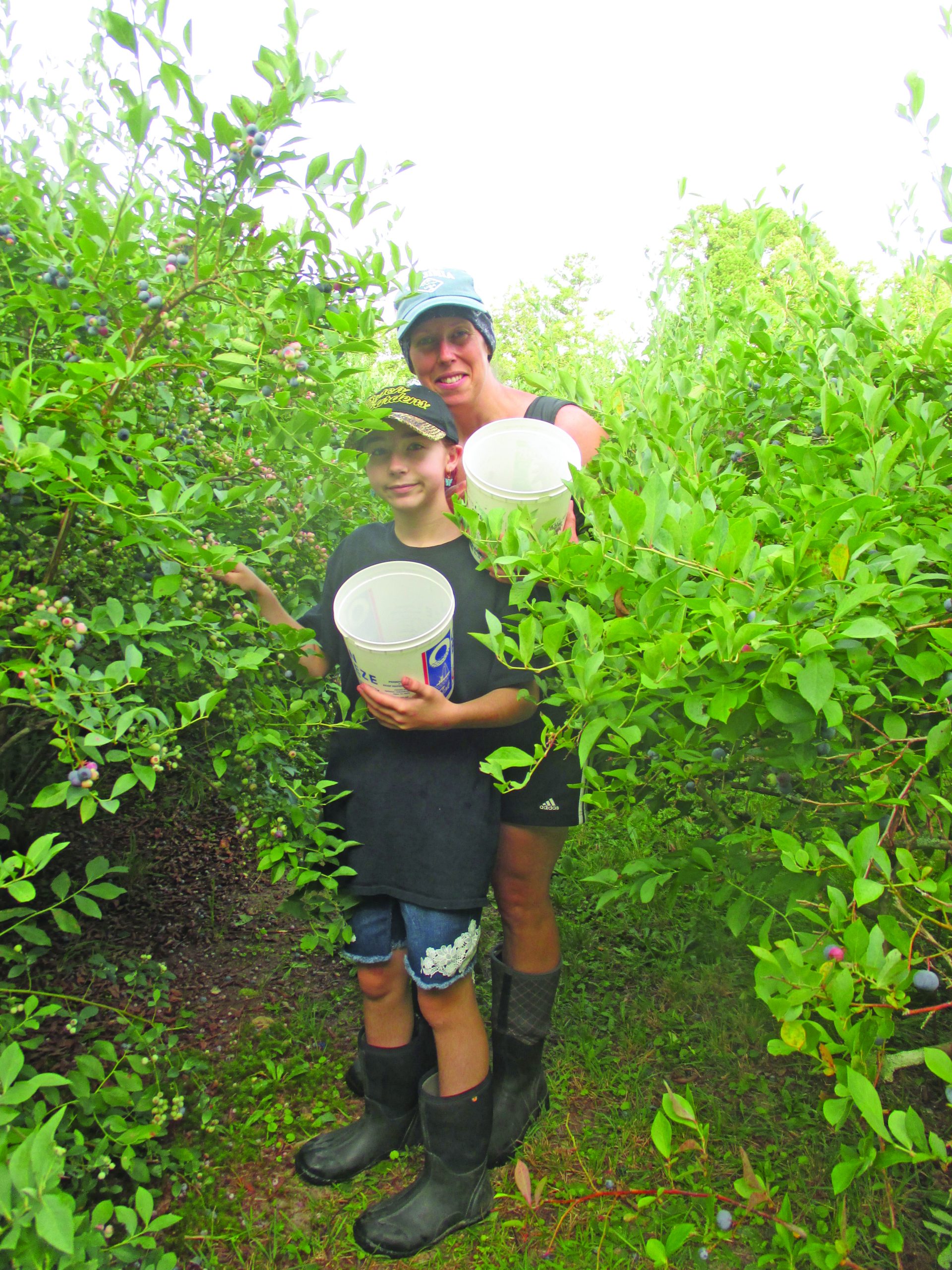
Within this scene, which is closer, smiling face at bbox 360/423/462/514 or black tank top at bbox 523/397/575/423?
smiling face at bbox 360/423/462/514

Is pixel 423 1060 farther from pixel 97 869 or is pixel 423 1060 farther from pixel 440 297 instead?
pixel 440 297

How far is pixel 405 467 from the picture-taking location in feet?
6.19

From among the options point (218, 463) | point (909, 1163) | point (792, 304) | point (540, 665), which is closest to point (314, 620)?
point (218, 463)

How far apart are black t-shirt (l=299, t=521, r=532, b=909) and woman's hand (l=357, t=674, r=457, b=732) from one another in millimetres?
129

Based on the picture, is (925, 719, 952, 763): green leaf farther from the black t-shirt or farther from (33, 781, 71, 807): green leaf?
(33, 781, 71, 807): green leaf

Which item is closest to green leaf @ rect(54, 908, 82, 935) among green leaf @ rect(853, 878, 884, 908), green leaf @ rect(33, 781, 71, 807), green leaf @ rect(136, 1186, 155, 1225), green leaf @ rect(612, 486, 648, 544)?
green leaf @ rect(33, 781, 71, 807)

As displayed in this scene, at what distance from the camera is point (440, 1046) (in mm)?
1935

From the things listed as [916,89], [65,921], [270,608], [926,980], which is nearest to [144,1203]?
[65,921]

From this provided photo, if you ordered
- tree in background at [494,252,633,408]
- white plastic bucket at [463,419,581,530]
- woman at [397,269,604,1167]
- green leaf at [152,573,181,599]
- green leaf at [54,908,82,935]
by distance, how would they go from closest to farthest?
green leaf at [152,573,181,599], green leaf at [54,908,82,935], white plastic bucket at [463,419,581,530], woman at [397,269,604,1167], tree in background at [494,252,633,408]

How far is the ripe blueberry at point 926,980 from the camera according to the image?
115 centimetres

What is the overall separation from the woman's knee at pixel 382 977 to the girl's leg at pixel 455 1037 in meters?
0.10

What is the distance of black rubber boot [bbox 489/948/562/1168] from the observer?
2223 millimetres

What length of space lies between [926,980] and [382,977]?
1.23 metres

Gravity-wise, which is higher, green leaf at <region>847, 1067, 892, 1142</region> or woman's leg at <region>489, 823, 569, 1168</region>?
green leaf at <region>847, 1067, 892, 1142</region>
